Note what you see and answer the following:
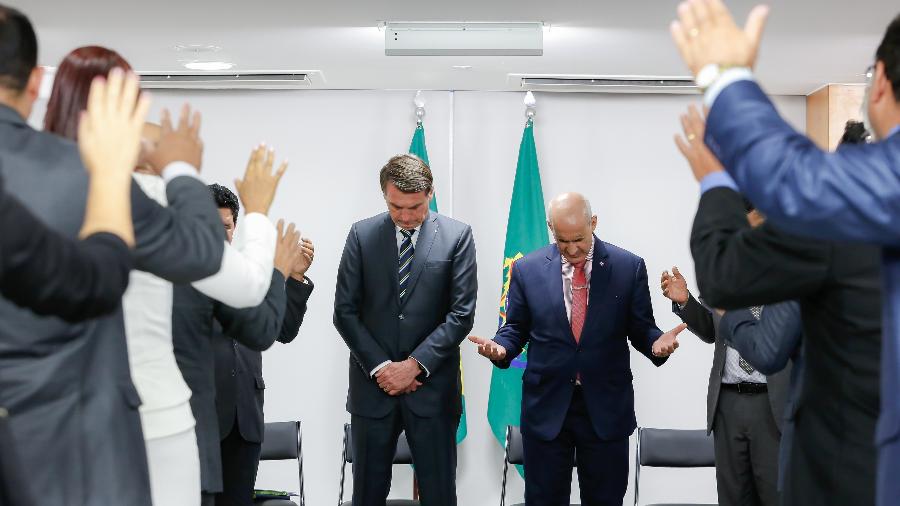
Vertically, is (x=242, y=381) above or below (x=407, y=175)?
below

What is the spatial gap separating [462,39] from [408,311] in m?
1.51

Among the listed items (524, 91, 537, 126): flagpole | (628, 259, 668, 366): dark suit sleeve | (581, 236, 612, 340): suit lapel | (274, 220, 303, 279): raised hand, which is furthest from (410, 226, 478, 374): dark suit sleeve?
(274, 220, 303, 279): raised hand

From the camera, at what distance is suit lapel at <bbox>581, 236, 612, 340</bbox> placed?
15.5 ft

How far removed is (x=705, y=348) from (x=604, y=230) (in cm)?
102

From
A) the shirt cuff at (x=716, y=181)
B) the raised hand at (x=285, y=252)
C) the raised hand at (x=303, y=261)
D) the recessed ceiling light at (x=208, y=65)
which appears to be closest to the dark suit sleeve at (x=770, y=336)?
the shirt cuff at (x=716, y=181)

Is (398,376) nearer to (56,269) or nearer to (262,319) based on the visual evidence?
(262,319)

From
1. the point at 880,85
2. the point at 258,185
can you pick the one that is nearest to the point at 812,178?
the point at 880,85

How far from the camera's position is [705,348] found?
6766 mm

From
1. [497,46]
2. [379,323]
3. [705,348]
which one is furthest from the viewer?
[705,348]

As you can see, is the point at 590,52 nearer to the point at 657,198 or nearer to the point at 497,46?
the point at 497,46

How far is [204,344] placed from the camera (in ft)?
9.13

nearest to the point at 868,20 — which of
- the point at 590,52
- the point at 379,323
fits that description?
the point at 590,52

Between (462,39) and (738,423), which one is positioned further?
(462,39)

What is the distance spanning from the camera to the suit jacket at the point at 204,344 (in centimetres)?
262
